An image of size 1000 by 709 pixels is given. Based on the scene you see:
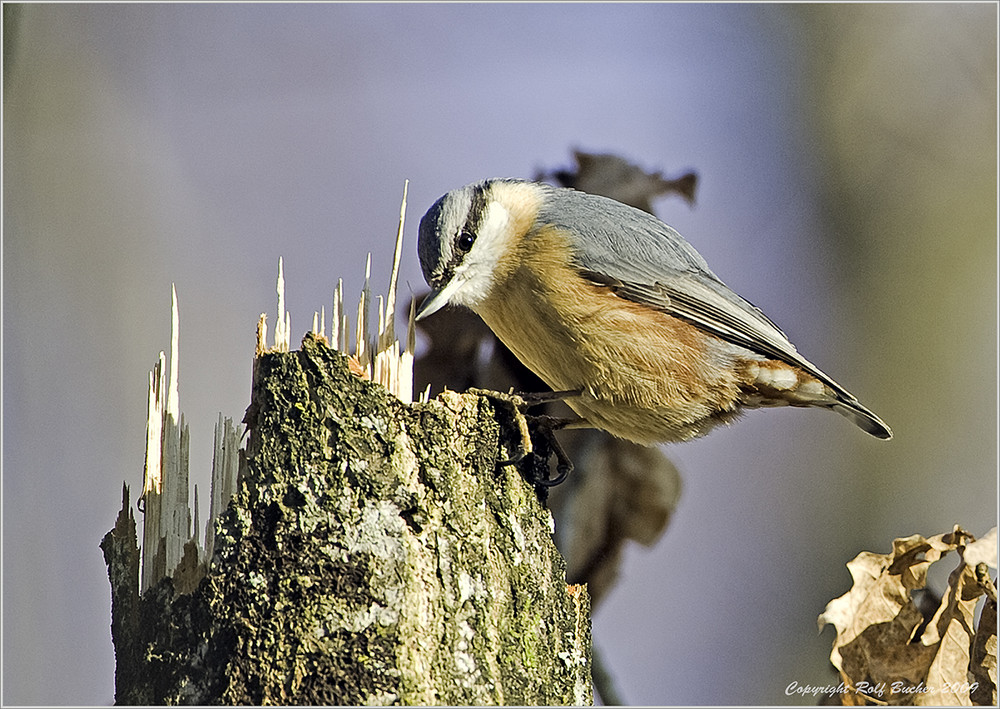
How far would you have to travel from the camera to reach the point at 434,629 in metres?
1.79

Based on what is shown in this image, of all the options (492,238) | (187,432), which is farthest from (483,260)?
(187,432)

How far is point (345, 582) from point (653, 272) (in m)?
1.54

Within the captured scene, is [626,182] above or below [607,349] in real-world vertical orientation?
above

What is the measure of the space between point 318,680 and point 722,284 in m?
1.93

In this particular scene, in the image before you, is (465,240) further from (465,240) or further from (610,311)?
(610,311)

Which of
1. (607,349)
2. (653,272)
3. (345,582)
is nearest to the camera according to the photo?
(345,582)

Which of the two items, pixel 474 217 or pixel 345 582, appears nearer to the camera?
pixel 345 582

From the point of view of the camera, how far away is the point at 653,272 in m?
2.85

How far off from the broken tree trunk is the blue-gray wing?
3.27ft

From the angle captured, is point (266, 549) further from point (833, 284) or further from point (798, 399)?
point (833, 284)

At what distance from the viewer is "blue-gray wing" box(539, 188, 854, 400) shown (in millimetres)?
2783

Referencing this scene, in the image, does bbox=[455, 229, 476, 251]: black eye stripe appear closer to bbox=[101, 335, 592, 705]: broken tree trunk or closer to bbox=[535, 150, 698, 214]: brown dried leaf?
bbox=[101, 335, 592, 705]: broken tree trunk

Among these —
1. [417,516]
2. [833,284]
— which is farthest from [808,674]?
[417,516]

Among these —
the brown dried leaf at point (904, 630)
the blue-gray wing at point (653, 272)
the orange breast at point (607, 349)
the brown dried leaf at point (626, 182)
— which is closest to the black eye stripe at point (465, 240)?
the orange breast at point (607, 349)
